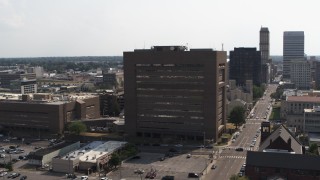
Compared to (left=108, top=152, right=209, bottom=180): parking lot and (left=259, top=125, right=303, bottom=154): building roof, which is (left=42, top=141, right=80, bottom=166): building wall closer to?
(left=108, top=152, right=209, bottom=180): parking lot

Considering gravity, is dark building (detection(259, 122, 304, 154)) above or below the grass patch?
above

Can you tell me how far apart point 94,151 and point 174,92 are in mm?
24950

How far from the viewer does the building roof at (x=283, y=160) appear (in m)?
64.1

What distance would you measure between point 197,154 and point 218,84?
19047 mm

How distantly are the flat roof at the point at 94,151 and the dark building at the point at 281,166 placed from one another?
95.4 feet

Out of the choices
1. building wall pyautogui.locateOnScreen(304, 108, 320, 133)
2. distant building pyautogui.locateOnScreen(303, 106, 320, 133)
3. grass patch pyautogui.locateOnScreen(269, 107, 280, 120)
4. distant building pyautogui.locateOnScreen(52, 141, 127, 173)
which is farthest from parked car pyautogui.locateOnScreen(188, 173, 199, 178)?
grass patch pyautogui.locateOnScreen(269, 107, 280, 120)

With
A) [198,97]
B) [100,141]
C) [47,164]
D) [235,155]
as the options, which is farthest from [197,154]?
[47,164]

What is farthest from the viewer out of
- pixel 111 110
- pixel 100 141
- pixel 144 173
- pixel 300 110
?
pixel 111 110

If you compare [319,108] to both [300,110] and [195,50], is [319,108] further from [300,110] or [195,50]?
[195,50]

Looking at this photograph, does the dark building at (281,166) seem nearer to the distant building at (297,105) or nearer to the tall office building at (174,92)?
the tall office building at (174,92)

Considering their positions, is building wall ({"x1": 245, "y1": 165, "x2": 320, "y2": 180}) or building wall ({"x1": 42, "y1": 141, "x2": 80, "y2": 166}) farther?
building wall ({"x1": 42, "y1": 141, "x2": 80, "y2": 166})

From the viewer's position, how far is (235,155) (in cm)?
8738

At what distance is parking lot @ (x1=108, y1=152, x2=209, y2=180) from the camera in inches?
2940

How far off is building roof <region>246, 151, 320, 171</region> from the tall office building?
104 ft
